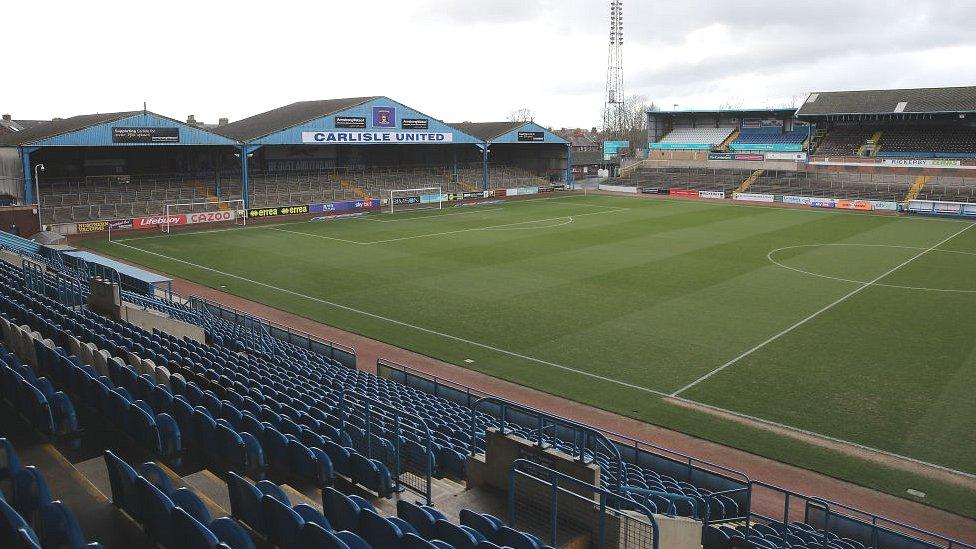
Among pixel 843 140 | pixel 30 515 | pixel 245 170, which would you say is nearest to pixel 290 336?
pixel 30 515

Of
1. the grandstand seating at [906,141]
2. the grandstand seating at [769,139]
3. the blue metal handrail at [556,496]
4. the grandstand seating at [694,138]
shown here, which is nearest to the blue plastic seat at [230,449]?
the blue metal handrail at [556,496]

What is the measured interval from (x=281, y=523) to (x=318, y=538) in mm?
614

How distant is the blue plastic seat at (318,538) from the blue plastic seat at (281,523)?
0.14 meters

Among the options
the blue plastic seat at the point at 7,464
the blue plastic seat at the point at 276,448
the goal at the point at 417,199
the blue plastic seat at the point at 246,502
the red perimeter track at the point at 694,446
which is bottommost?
the red perimeter track at the point at 694,446

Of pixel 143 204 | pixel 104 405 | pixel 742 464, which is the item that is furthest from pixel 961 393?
pixel 143 204

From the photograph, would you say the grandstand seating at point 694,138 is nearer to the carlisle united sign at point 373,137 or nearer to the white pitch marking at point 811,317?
the carlisle united sign at point 373,137

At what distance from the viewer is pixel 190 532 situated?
581 centimetres

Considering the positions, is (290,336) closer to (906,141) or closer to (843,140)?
(906,141)

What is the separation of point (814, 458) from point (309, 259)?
29486 mm

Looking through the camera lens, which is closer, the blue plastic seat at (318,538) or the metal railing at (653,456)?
the blue plastic seat at (318,538)

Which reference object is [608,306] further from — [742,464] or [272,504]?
[272,504]

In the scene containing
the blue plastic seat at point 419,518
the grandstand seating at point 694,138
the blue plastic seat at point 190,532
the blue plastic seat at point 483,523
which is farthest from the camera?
the grandstand seating at point 694,138

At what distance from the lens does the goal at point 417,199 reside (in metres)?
67.1

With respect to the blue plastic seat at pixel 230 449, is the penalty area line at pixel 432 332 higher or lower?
lower
